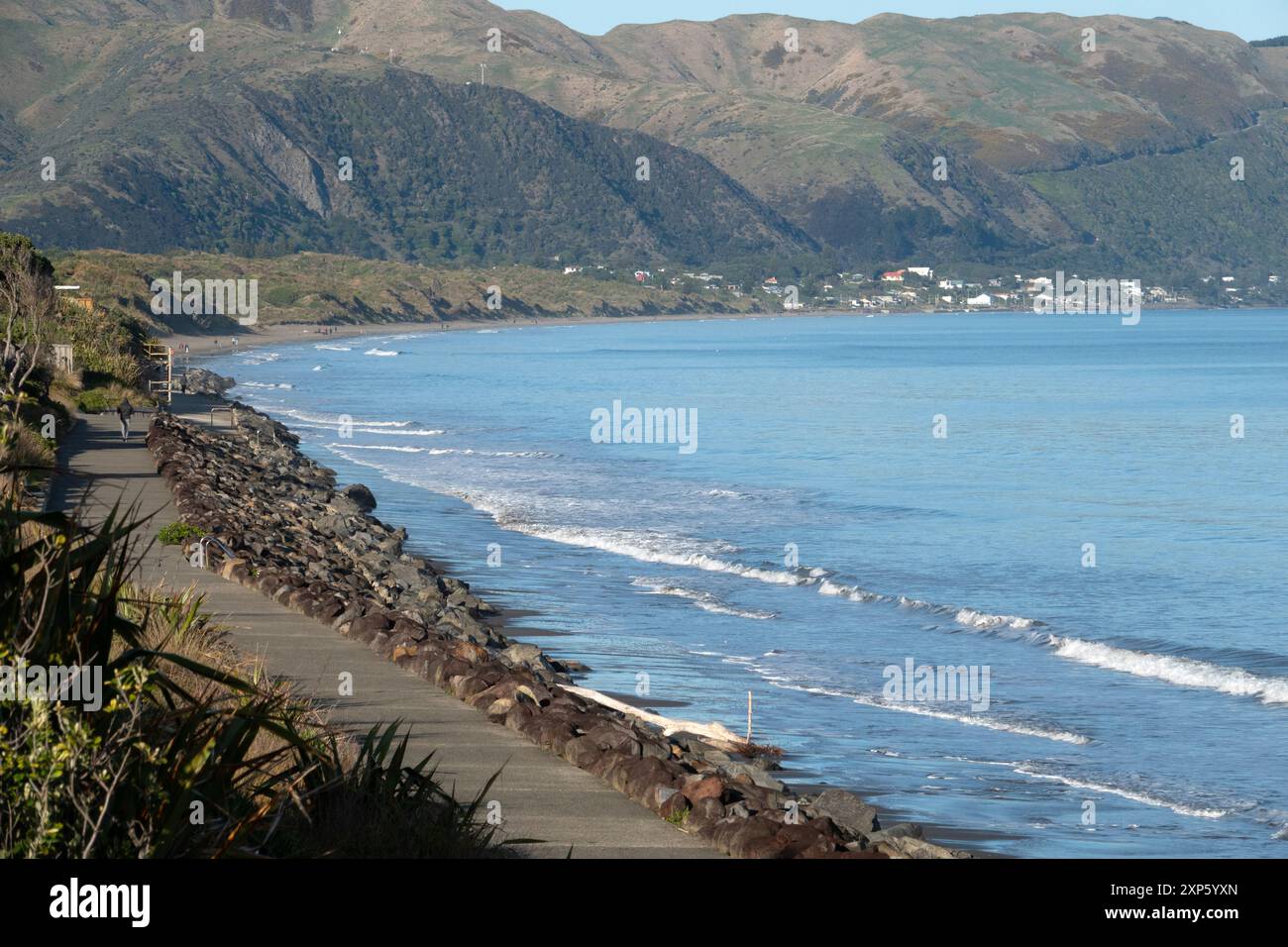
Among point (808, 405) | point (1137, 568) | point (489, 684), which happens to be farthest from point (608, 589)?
point (808, 405)

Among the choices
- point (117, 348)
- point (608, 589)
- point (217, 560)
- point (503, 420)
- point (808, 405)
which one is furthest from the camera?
point (808, 405)

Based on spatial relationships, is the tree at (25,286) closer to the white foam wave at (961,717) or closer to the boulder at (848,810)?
the white foam wave at (961,717)

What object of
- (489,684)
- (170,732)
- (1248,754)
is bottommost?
(1248,754)

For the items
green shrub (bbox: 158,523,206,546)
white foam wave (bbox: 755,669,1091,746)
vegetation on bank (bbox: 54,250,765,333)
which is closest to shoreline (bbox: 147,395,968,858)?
green shrub (bbox: 158,523,206,546)

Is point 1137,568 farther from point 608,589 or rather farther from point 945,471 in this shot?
point 945,471

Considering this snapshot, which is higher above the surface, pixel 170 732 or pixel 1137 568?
pixel 170 732

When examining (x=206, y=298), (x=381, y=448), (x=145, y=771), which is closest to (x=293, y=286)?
(x=206, y=298)

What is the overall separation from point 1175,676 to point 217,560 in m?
10.3

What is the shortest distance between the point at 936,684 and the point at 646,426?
135ft

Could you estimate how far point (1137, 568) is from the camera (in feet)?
85.9

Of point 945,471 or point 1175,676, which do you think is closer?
point 1175,676

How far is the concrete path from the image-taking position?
26.4 ft

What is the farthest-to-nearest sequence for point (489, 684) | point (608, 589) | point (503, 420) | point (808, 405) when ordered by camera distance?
point (808, 405) → point (503, 420) → point (608, 589) → point (489, 684)
